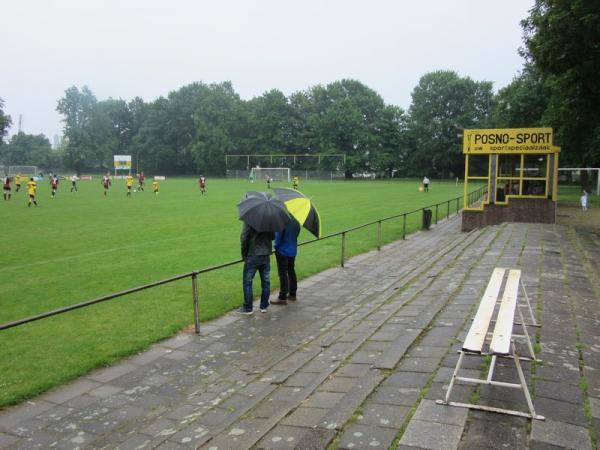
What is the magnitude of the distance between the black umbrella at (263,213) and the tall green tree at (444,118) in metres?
72.0

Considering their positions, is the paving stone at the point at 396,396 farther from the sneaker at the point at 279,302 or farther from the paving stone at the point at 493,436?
the sneaker at the point at 279,302

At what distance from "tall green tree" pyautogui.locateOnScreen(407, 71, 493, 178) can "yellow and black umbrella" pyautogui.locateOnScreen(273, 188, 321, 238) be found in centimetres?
7133

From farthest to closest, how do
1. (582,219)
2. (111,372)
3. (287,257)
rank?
1. (582,219)
2. (287,257)
3. (111,372)

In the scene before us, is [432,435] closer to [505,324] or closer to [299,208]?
[505,324]

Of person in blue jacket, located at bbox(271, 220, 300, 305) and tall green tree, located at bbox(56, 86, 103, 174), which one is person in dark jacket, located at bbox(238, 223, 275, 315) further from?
tall green tree, located at bbox(56, 86, 103, 174)

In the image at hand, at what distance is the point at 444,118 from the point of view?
78000 millimetres

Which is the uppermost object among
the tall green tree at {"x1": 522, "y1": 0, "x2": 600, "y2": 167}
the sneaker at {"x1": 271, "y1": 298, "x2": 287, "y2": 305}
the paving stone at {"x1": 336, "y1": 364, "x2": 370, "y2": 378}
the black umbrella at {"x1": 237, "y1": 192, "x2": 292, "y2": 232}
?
the tall green tree at {"x1": 522, "y1": 0, "x2": 600, "y2": 167}

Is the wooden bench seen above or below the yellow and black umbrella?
below

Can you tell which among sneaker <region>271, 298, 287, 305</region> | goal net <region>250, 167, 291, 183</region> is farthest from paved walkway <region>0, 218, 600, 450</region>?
goal net <region>250, 167, 291, 183</region>

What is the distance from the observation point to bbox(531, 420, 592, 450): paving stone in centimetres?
316

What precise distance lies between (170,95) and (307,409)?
94.7 meters

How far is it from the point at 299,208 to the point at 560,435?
4796 mm

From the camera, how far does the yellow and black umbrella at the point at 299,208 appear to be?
735 cm

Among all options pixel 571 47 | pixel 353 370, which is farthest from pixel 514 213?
pixel 353 370
